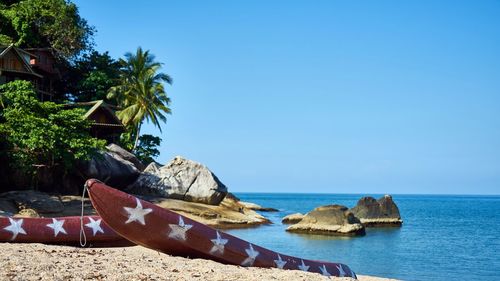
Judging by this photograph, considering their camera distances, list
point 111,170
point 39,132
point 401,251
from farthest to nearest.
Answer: point 111,170
point 401,251
point 39,132

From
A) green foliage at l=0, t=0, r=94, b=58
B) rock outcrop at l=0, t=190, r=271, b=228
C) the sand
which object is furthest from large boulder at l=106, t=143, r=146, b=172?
the sand

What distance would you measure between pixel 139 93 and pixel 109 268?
39561 mm

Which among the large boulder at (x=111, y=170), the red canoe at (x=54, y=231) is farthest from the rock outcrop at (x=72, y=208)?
the red canoe at (x=54, y=231)

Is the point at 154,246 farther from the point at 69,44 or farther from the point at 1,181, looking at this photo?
the point at 69,44

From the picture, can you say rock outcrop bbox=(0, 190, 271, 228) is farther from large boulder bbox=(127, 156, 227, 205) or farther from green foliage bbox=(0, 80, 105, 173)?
green foliage bbox=(0, 80, 105, 173)

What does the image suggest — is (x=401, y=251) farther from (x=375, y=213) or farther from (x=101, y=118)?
(x=101, y=118)

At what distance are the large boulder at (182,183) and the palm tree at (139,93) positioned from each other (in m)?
8.20

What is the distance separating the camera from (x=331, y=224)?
36.6m

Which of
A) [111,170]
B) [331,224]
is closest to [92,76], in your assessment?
[111,170]

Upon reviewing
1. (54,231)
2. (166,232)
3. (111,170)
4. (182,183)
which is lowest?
(54,231)

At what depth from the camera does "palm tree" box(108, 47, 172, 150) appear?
4634cm

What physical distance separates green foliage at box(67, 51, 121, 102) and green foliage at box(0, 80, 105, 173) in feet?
53.0

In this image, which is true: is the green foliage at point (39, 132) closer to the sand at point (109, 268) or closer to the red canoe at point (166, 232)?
the sand at point (109, 268)

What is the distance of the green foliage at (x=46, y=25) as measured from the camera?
137ft
